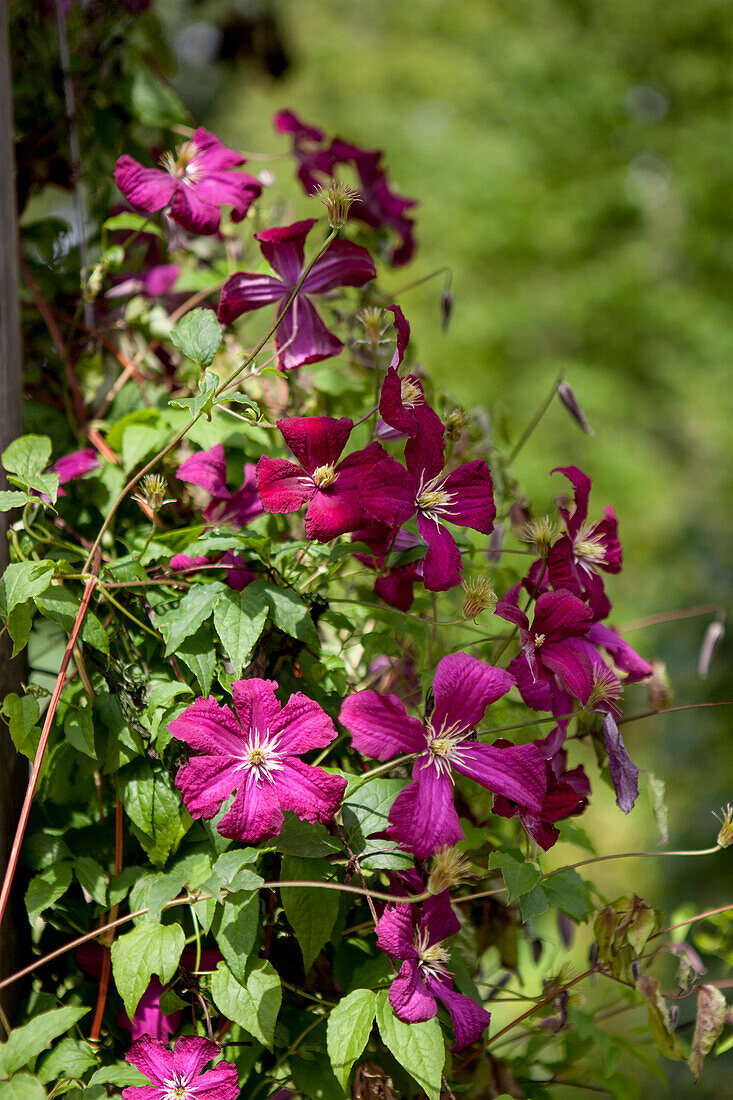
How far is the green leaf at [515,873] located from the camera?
52cm

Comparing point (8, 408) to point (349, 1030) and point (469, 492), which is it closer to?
point (469, 492)

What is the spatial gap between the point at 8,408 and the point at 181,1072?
467mm

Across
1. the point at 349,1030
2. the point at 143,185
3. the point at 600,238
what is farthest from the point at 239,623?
the point at 600,238

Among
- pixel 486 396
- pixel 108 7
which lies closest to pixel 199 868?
pixel 108 7

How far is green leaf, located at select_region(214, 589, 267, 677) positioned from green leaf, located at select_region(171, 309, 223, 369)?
0.15 metres

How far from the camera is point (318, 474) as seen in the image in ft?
1.68

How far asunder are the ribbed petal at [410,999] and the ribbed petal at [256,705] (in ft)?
0.53

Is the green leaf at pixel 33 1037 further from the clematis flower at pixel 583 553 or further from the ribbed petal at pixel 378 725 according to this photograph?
the clematis flower at pixel 583 553

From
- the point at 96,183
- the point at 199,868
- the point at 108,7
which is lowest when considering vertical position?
the point at 199,868

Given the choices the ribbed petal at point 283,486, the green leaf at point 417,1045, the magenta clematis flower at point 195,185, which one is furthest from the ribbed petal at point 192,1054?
the magenta clematis flower at point 195,185

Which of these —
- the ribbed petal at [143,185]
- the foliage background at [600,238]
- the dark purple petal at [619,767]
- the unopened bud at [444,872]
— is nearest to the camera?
the unopened bud at [444,872]

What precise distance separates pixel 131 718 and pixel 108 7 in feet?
Result: 2.43

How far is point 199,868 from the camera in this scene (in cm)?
53

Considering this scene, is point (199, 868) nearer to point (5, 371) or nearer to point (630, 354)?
point (5, 371)
